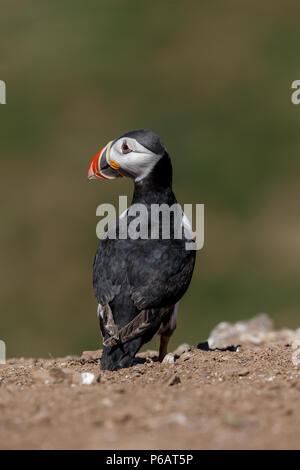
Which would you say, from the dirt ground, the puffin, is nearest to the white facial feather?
the puffin

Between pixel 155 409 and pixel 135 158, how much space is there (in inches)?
141

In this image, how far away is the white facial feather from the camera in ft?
26.4

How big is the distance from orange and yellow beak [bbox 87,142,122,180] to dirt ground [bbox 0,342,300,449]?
8.00ft

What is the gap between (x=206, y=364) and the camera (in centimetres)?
739

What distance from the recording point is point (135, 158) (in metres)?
8.08
